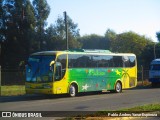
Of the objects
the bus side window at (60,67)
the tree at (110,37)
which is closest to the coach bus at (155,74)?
the bus side window at (60,67)

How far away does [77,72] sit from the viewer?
83.3ft

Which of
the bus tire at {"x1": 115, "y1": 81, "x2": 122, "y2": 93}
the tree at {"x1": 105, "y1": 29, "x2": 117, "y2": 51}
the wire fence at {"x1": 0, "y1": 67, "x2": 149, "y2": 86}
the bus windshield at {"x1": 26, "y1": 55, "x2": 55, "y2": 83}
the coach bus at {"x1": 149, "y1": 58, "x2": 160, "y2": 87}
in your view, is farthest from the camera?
the tree at {"x1": 105, "y1": 29, "x2": 117, "y2": 51}

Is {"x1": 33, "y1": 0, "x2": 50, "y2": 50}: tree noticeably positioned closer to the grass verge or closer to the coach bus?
the coach bus

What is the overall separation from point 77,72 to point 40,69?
8.98ft

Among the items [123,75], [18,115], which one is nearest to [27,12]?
[123,75]

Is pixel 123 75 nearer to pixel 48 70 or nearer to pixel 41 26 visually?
pixel 48 70

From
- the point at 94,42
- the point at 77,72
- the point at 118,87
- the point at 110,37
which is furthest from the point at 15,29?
the point at 94,42

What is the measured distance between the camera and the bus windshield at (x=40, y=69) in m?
23.5

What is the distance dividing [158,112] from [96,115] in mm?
2595

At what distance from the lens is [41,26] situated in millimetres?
58938

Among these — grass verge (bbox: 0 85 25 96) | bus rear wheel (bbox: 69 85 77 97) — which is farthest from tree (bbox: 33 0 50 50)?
bus rear wheel (bbox: 69 85 77 97)

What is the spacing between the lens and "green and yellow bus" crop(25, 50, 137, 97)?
2352cm

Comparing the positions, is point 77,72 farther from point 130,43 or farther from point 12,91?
point 130,43

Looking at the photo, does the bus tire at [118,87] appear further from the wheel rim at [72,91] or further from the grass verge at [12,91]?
the grass verge at [12,91]
